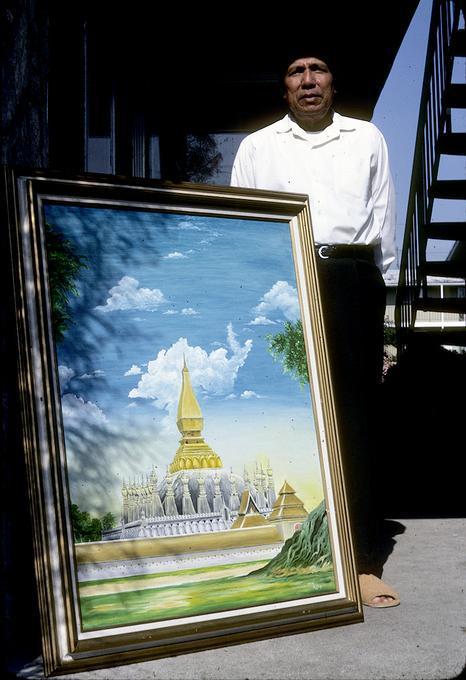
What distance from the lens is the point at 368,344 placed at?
3.20 m

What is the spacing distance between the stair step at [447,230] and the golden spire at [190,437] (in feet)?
17.0

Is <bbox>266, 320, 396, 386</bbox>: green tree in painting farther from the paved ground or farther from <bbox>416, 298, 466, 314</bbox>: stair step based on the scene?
<bbox>416, 298, 466, 314</bbox>: stair step

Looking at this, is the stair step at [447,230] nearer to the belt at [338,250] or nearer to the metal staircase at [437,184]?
the metal staircase at [437,184]

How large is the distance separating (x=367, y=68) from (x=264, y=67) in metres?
0.97

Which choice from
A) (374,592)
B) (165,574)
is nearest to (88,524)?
(165,574)

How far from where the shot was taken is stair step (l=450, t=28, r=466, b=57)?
6.78 metres

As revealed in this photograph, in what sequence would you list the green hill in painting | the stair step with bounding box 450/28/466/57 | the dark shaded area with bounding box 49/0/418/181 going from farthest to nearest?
the stair step with bounding box 450/28/466/57 < the dark shaded area with bounding box 49/0/418/181 < the green hill in painting

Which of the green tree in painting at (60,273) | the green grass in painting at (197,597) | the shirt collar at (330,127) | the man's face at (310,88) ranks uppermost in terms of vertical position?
the man's face at (310,88)

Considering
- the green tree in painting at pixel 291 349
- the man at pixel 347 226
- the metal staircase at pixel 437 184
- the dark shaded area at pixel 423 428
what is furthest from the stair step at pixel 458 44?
the green tree in painting at pixel 291 349

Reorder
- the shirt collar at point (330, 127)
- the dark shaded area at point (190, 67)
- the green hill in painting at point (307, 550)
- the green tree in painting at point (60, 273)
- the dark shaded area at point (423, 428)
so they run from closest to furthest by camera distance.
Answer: the green tree in painting at point (60, 273)
the green hill in painting at point (307, 550)
the shirt collar at point (330, 127)
the dark shaded area at point (190, 67)
the dark shaded area at point (423, 428)

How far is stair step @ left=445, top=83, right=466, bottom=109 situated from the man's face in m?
4.08

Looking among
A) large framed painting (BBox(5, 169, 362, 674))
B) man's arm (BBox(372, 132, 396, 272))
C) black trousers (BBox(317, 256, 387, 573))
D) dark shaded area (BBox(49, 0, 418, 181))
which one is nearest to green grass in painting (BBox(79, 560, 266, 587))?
large framed painting (BBox(5, 169, 362, 674))

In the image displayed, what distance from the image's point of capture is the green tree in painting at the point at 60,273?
7.65 feet

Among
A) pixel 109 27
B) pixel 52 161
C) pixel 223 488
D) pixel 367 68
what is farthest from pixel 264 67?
pixel 223 488
